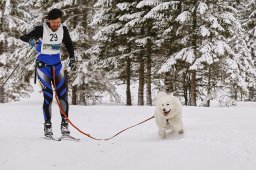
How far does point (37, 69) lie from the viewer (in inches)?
248

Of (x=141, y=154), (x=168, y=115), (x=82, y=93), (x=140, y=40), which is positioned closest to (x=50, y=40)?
(x=168, y=115)

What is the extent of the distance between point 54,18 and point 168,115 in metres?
2.63

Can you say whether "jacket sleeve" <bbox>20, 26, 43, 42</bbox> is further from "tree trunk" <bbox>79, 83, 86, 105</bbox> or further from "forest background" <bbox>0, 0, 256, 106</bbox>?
"tree trunk" <bbox>79, 83, 86, 105</bbox>

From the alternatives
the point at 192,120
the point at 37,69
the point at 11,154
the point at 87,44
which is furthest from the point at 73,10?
the point at 11,154

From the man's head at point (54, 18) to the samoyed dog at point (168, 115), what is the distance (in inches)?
91.5

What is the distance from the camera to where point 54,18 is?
5.93m

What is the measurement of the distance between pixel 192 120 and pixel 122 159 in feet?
18.0

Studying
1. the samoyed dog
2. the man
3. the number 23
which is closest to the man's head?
the man

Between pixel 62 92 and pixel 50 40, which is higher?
pixel 50 40

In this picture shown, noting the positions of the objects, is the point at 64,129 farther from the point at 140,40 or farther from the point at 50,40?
the point at 140,40

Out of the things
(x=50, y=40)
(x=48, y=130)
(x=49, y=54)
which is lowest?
(x=48, y=130)

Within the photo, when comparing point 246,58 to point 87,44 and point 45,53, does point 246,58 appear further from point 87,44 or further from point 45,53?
point 45,53

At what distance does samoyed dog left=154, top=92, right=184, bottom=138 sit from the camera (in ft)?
20.9

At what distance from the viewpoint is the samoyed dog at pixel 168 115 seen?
250 inches
